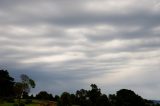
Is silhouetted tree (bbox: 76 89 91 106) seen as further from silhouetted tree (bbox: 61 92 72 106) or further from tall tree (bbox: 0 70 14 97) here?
tall tree (bbox: 0 70 14 97)

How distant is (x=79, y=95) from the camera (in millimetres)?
182750

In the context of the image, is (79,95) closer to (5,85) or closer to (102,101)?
(102,101)

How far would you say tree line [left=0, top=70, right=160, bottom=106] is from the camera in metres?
163

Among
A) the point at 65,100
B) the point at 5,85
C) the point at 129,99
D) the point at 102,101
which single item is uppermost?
the point at 5,85

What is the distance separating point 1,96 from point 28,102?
2447 centimetres

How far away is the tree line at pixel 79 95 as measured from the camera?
163 meters

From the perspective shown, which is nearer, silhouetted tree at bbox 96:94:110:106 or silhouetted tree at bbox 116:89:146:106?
silhouetted tree at bbox 96:94:110:106

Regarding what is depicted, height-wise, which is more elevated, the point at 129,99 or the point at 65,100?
the point at 129,99

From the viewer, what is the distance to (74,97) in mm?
177750

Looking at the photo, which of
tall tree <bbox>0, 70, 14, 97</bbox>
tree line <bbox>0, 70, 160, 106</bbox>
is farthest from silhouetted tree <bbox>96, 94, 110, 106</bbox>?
tall tree <bbox>0, 70, 14, 97</bbox>

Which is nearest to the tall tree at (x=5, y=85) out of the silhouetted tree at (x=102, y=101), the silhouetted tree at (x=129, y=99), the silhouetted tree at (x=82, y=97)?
the silhouetted tree at (x=82, y=97)

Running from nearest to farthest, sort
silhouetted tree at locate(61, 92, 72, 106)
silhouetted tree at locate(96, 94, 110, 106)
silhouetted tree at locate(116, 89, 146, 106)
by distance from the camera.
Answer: silhouetted tree at locate(61, 92, 72, 106) < silhouetted tree at locate(96, 94, 110, 106) < silhouetted tree at locate(116, 89, 146, 106)

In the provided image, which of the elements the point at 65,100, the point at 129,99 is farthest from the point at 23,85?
the point at 129,99

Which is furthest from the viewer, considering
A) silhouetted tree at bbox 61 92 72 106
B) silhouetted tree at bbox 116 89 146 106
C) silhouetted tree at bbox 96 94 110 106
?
silhouetted tree at bbox 116 89 146 106
